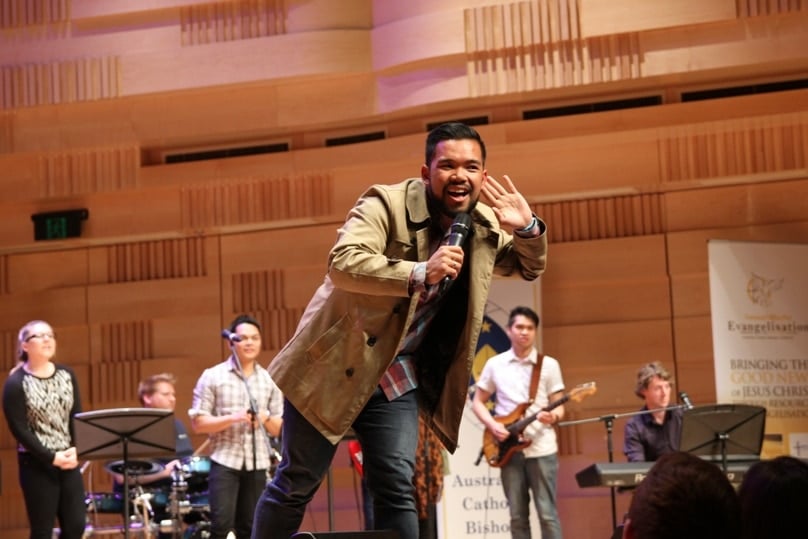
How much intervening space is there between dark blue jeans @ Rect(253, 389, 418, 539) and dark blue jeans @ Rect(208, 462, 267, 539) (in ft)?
11.2

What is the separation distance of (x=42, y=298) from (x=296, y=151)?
258 centimetres

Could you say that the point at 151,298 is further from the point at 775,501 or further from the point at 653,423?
the point at 775,501

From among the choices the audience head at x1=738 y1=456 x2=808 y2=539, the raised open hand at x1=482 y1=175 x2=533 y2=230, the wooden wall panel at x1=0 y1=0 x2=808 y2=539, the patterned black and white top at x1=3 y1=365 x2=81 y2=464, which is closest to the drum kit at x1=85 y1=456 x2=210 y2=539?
the patterned black and white top at x1=3 y1=365 x2=81 y2=464

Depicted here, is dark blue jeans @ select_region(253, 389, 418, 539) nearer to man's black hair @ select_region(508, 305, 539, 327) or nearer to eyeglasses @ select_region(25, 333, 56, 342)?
eyeglasses @ select_region(25, 333, 56, 342)

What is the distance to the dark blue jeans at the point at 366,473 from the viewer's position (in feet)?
10.4

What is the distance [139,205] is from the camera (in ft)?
29.5

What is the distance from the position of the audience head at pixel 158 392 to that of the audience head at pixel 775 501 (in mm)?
6520

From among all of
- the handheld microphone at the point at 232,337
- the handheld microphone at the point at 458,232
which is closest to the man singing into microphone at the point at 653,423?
the handheld microphone at the point at 232,337

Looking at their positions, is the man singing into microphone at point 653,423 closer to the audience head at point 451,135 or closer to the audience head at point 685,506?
the audience head at point 451,135

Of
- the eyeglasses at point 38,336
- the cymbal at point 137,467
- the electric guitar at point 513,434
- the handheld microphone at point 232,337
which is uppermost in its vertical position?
the eyeglasses at point 38,336

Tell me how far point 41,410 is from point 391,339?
3.98 meters

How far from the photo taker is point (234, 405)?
675 centimetres

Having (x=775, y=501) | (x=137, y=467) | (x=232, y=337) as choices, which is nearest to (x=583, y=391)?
(x=232, y=337)

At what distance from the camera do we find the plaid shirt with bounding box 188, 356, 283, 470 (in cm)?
664
